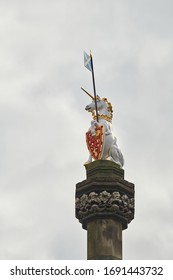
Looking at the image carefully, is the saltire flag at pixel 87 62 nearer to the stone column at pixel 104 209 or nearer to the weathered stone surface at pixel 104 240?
the stone column at pixel 104 209

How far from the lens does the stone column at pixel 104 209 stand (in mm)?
40062

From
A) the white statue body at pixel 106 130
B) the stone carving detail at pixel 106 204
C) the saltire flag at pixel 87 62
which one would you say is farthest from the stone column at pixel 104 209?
the saltire flag at pixel 87 62

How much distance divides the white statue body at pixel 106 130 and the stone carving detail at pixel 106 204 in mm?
2043

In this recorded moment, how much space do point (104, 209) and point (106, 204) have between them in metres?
0.24

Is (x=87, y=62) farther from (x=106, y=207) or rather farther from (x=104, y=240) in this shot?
(x=104, y=240)

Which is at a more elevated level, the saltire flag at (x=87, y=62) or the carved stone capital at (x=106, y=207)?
the saltire flag at (x=87, y=62)

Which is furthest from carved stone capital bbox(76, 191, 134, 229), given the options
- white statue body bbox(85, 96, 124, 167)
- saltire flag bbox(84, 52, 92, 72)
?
saltire flag bbox(84, 52, 92, 72)

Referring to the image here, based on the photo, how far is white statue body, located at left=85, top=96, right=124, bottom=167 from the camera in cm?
4250
